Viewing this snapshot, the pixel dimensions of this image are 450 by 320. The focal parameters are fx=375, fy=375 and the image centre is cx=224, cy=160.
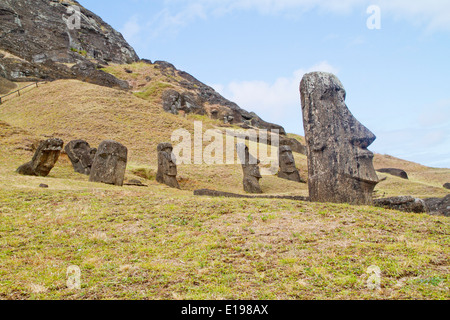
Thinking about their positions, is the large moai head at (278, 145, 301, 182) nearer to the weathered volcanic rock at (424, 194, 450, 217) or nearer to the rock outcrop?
the weathered volcanic rock at (424, 194, 450, 217)

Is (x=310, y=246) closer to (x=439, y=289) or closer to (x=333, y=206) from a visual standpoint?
(x=439, y=289)

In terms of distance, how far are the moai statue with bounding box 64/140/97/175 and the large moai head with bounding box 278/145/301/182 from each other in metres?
15.4

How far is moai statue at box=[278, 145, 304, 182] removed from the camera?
3122 cm

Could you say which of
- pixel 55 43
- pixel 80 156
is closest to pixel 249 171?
pixel 80 156

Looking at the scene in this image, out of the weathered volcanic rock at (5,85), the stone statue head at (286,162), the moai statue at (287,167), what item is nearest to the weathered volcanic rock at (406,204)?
the moai statue at (287,167)

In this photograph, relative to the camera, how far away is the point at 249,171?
26.4 metres

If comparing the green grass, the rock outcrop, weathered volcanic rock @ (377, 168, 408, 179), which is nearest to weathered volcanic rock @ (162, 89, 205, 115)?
the rock outcrop

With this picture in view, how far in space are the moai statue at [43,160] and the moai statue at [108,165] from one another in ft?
7.35

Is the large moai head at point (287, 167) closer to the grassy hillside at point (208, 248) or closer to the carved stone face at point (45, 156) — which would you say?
the carved stone face at point (45, 156)

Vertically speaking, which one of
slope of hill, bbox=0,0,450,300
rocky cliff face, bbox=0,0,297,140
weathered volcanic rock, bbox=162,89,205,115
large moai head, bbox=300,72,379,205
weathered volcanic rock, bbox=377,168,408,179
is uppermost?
rocky cliff face, bbox=0,0,297,140

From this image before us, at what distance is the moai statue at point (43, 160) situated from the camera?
61.0 feet

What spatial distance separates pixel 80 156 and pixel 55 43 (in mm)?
57695

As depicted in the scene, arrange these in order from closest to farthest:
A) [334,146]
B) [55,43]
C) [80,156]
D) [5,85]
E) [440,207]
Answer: [334,146] → [440,207] → [80,156] → [5,85] → [55,43]

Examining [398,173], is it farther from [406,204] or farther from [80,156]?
[80,156]
